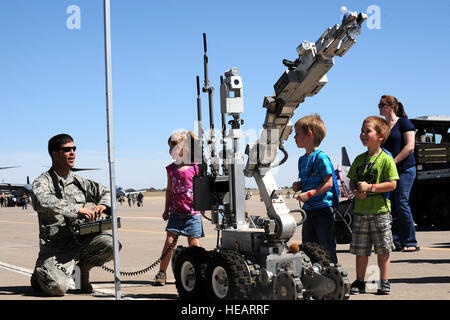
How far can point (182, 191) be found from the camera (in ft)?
21.7

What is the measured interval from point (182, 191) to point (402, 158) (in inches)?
133

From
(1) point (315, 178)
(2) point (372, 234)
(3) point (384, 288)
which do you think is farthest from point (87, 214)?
(3) point (384, 288)

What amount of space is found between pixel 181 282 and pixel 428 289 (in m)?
2.49

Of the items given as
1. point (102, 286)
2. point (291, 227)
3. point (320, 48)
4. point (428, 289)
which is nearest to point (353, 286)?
point (428, 289)

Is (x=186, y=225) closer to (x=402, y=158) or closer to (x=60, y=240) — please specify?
(x=60, y=240)

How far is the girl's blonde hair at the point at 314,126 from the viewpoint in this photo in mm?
5762

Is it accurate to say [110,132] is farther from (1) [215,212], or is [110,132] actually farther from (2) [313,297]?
(2) [313,297]

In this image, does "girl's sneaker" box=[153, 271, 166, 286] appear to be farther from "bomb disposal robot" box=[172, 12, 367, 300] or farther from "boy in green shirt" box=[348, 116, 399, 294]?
"boy in green shirt" box=[348, 116, 399, 294]

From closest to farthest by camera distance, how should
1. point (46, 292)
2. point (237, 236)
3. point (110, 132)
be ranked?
point (110, 132) < point (237, 236) < point (46, 292)

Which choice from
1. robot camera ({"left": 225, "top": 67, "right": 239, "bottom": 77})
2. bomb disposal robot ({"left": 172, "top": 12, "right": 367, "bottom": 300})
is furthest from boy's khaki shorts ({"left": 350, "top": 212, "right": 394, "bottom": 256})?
robot camera ({"left": 225, "top": 67, "right": 239, "bottom": 77})

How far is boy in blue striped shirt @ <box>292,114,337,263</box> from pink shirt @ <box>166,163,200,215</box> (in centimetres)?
139

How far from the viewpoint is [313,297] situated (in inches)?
192

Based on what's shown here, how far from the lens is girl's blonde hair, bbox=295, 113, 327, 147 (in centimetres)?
576
